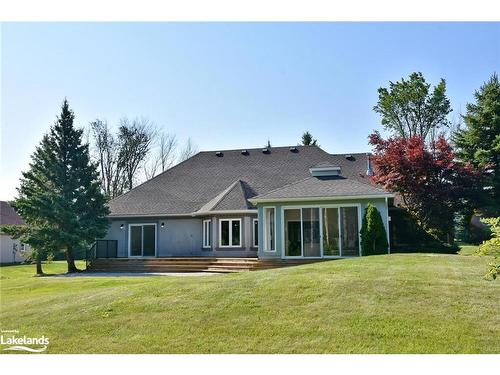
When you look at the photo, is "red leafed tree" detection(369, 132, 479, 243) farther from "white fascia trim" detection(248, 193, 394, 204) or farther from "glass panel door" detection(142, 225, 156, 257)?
"glass panel door" detection(142, 225, 156, 257)

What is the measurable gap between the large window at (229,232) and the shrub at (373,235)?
6.50 metres

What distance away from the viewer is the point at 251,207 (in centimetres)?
2423

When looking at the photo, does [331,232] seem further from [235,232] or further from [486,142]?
[486,142]

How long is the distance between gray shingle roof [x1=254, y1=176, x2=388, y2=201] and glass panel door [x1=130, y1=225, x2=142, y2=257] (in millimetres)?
8645

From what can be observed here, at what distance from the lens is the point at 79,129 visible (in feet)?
86.1

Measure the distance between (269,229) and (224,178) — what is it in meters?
8.71

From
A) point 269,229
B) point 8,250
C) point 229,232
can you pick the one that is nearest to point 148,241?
point 229,232

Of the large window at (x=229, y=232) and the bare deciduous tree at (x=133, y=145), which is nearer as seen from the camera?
the large window at (x=229, y=232)

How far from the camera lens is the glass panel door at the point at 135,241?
27.1 meters

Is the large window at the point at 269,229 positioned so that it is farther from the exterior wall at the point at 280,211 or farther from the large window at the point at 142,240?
the large window at the point at 142,240

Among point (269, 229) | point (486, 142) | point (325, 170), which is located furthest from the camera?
point (486, 142)

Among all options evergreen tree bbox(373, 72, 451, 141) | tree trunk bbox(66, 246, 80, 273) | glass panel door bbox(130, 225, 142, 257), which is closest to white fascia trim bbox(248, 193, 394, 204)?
glass panel door bbox(130, 225, 142, 257)

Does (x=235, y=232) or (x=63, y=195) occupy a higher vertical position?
(x=63, y=195)

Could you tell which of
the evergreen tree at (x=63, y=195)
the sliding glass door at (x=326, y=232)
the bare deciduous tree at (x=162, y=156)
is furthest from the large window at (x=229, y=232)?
the bare deciduous tree at (x=162, y=156)
